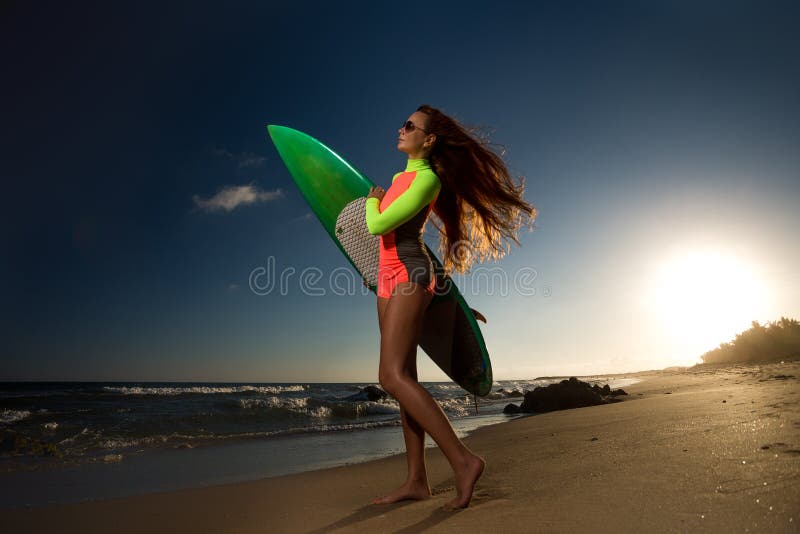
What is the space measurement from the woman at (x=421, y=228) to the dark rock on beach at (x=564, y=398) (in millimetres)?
6068

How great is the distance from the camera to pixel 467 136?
2.51 metres

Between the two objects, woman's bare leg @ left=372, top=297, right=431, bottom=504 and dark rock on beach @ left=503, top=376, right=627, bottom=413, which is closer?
woman's bare leg @ left=372, top=297, right=431, bottom=504

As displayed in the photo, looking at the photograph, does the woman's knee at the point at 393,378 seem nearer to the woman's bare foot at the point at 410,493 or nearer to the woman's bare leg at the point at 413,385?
the woman's bare leg at the point at 413,385

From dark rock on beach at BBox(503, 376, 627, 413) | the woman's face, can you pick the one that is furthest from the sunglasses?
dark rock on beach at BBox(503, 376, 627, 413)

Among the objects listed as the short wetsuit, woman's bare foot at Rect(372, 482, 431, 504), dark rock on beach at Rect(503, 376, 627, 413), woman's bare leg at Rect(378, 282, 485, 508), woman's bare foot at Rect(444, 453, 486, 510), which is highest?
the short wetsuit

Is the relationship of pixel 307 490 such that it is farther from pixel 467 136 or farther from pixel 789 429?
pixel 789 429

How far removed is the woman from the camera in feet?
6.71

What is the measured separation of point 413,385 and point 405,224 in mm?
771

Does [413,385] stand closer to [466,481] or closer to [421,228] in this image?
[466,481]

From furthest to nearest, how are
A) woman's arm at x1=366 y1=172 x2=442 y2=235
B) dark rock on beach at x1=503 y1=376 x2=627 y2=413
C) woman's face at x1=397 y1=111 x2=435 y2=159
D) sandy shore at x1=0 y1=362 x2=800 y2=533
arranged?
dark rock on beach at x1=503 y1=376 x2=627 y2=413, woman's face at x1=397 y1=111 x2=435 y2=159, woman's arm at x1=366 y1=172 x2=442 y2=235, sandy shore at x1=0 y1=362 x2=800 y2=533

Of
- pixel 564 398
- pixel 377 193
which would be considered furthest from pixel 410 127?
pixel 564 398

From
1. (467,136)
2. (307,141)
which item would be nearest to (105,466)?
(307,141)

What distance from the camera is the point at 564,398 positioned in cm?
803

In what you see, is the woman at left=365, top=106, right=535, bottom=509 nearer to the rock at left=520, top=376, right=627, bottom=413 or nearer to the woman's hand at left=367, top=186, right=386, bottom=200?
the woman's hand at left=367, top=186, right=386, bottom=200
